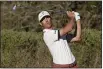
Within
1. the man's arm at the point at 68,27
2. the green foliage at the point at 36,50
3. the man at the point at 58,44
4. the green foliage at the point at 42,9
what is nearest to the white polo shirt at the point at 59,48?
the man at the point at 58,44

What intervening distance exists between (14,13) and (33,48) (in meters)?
3.25

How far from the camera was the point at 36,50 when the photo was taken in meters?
7.25

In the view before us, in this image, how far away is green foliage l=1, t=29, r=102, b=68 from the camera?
7.03 meters

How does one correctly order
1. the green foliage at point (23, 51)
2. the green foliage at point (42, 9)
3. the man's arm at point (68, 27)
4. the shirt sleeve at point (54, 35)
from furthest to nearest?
1. the green foliage at point (42, 9)
2. the green foliage at point (23, 51)
3. the shirt sleeve at point (54, 35)
4. the man's arm at point (68, 27)

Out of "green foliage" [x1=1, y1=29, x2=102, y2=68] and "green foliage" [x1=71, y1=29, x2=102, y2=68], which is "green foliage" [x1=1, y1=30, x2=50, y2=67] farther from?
"green foliage" [x1=71, y1=29, x2=102, y2=68]

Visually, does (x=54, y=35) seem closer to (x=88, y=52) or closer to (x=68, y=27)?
(x=68, y=27)

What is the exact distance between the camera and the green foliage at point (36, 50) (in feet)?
23.1

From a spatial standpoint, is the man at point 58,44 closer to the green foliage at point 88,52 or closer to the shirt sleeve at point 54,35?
the shirt sleeve at point 54,35

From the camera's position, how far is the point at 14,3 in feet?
33.9

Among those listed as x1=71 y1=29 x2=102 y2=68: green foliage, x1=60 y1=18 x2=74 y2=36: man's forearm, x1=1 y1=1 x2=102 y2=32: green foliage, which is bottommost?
x1=71 y1=29 x2=102 y2=68: green foliage

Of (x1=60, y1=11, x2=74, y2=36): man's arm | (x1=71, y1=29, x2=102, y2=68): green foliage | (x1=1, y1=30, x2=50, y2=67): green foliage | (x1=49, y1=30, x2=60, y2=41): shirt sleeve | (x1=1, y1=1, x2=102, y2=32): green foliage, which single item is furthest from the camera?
(x1=1, y1=1, x2=102, y2=32): green foliage

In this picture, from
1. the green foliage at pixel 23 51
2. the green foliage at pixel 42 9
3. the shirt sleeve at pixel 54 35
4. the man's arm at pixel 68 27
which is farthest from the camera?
the green foliage at pixel 42 9

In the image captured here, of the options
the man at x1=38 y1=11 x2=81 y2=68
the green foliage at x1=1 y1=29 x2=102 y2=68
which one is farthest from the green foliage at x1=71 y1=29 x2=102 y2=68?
the man at x1=38 y1=11 x2=81 y2=68

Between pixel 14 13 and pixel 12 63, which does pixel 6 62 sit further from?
pixel 14 13
